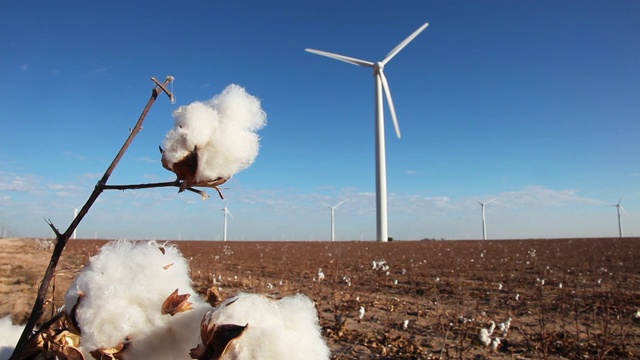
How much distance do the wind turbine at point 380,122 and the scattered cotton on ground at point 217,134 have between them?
85.5 feet

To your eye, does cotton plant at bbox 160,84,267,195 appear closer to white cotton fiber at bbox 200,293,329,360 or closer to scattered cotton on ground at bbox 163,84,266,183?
scattered cotton on ground at bbox 163,84,266,183

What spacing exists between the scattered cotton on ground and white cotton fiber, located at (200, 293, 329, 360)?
0.19 m

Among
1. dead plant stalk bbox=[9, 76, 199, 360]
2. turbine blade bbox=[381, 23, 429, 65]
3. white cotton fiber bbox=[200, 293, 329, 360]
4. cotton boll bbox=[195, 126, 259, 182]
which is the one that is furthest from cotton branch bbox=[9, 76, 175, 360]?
turbine blade bbox=[381, 23, 429, 65]

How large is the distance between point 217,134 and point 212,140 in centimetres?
1

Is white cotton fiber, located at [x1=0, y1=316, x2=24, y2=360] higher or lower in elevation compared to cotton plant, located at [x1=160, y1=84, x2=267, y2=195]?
lower

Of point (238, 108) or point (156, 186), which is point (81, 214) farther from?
point (238, 108)

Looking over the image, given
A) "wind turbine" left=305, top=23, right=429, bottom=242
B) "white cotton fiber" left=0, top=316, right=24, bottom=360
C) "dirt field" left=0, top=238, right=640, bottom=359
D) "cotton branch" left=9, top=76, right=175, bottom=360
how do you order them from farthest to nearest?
"wind turbine" left=305, top=23, right=429, bottom=242, "dirt field" left=0, top=238, right=640, bottom=359, "white cotton fiber" left=0, top=316, right=24, bottom=360, "cotton branch" left=9, top=76, right=175, bottom=360

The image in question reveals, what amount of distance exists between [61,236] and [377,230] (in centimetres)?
4644

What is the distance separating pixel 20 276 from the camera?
43.4ft

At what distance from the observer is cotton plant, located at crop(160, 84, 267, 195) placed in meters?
0.63

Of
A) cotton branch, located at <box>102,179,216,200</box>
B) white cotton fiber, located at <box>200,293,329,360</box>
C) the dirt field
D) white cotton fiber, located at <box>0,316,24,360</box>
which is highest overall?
cotton branch, located at <box>102,179,216,200</box>

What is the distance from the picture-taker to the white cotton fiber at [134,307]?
0.56 meters

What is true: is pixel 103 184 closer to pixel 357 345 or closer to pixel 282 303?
pixel 282 303

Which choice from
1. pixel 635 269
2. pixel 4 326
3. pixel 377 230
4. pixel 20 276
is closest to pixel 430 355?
pixel 4 326
